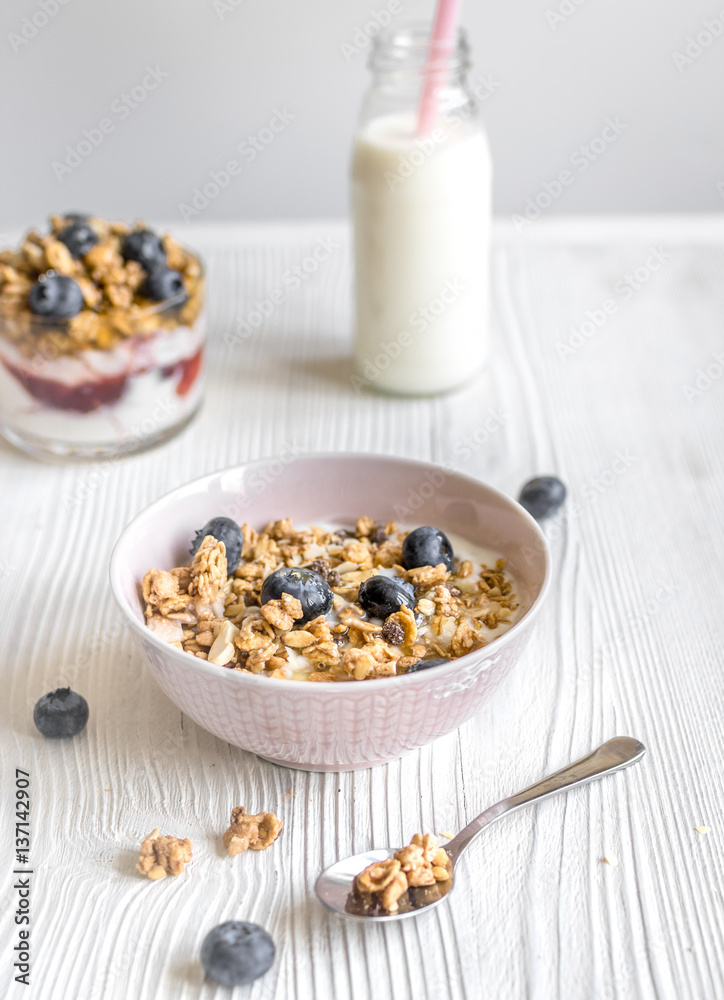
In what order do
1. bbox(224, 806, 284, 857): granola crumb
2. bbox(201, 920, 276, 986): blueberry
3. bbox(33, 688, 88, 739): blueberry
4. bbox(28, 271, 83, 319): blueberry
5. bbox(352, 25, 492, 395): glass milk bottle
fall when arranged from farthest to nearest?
bbox(352, 25, 492, 395): glass milk bottle, bbox(28, 271, 83, 319): blueberry, bbox(33, 688, 88, 739): blueberry, bbox(224, 806, 284, 857): granola crumb, bbox(201, 920, 276, 986): blueberry

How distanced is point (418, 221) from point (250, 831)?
779 millimetres

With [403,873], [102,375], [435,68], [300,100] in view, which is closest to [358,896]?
[403,873]

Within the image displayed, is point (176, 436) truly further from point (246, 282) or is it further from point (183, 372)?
point (246, 282)

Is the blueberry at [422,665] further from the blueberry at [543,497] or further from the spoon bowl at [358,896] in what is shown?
the blueberry at [543,497]

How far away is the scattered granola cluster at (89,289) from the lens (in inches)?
43.9

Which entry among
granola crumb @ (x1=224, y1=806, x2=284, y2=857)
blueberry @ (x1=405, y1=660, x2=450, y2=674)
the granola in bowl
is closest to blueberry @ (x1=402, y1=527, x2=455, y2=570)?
blueberry @ (x1=405, y1=660, x2=450, y2=674)

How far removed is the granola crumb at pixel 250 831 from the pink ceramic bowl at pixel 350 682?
47mm

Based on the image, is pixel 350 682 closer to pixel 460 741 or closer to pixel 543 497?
pixel 460 741

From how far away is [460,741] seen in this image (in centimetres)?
85

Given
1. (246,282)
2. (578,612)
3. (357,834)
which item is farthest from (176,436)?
(357,834)

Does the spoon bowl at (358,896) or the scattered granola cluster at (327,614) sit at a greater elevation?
the scattered granola cluster at (327,614)

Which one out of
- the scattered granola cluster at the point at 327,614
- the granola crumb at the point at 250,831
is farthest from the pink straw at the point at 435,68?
the granola crumb at the point at 250,831

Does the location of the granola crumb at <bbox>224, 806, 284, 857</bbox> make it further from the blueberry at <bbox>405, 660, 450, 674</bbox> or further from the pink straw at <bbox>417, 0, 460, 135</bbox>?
the pink straw at <bbox>417, 0, 460, 135</bbox>

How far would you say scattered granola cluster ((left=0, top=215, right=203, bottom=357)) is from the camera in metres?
1.11
